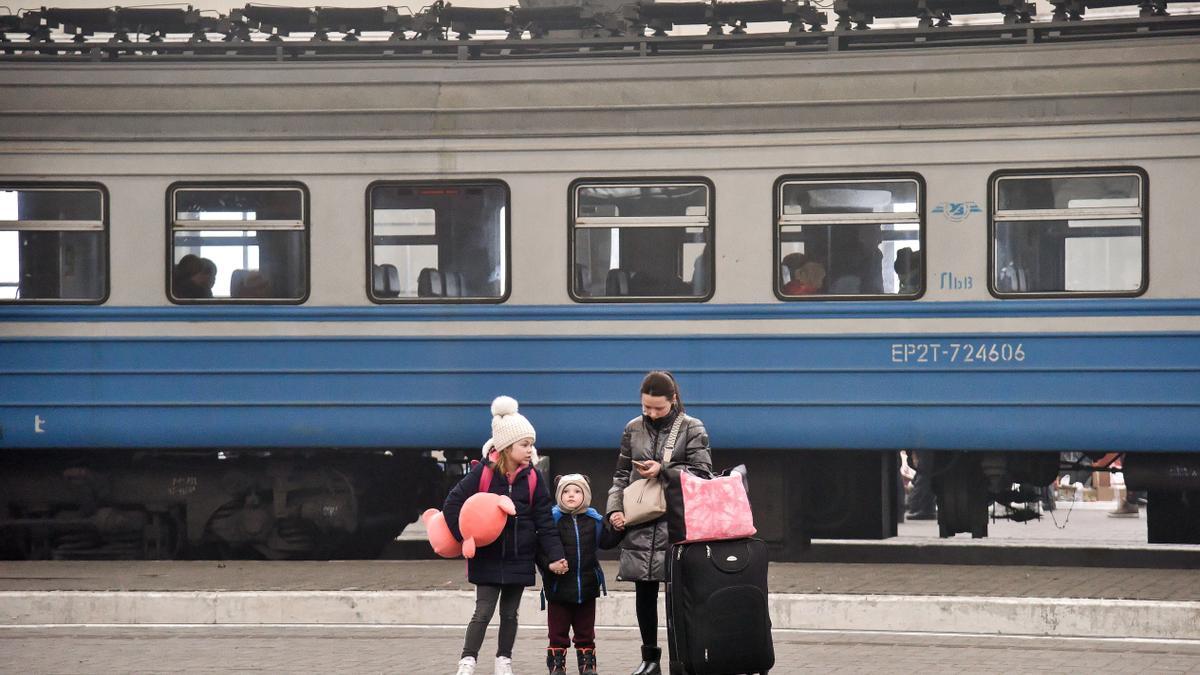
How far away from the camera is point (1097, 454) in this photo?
44.9ft

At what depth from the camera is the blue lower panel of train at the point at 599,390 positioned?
13094 millimetres

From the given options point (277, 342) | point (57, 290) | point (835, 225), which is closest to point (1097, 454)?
point (835, 225)

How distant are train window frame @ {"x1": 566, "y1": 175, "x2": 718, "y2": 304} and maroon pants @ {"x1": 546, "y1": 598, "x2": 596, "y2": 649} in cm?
489

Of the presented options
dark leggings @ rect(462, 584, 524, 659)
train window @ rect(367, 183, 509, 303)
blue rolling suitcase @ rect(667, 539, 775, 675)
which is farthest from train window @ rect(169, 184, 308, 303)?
blue rolling suitcase @ rect(667, 539, 775, 675)

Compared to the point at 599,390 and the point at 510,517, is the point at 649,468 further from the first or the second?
the point at 599,390

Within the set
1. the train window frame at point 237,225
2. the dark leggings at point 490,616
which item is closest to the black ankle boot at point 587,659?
the dark leggings at point 490,616

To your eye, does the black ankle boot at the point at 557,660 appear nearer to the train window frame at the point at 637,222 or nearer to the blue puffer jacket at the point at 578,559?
the blue puffer jacket at the point at 578,559

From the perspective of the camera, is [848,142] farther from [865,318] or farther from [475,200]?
[475,200]

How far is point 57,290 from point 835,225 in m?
5.96

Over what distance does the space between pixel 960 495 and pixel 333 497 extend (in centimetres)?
484

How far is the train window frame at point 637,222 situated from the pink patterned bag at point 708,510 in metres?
5.23

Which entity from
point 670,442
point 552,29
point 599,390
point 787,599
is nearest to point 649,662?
point 670,442

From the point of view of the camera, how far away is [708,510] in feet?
27.5

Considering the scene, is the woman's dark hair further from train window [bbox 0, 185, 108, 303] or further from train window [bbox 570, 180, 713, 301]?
train window [bbox 0, 185, 108, 303]
